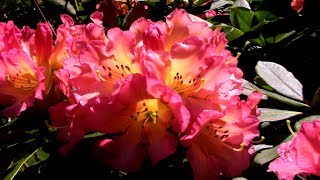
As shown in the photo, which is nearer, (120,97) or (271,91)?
(120,97)

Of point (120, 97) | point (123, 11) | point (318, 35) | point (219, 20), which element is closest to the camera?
point (120, 97)

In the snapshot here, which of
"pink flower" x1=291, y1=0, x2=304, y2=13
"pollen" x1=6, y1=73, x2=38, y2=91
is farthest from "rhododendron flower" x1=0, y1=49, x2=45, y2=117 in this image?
"pink flower" x1=291, y1=0, x2=304, y2=13

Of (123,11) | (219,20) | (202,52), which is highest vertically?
(202,52)

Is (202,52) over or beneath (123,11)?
over

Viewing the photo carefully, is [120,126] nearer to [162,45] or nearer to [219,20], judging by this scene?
[162,45]

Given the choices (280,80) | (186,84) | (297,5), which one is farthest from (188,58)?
(297,5)

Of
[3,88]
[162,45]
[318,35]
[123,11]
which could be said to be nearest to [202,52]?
[162,45]

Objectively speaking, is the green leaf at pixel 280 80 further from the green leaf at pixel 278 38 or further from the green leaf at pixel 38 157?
→ the green leaf at pixel 38 157

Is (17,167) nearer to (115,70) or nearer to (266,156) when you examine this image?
(115,70)
